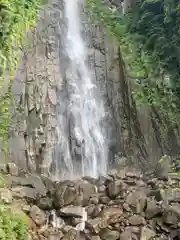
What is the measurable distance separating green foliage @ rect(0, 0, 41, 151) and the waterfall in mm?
2926

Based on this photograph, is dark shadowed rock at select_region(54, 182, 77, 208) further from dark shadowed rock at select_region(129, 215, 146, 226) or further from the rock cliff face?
the rock cliff face

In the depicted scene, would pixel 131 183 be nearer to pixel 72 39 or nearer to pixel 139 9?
pixel 72 39

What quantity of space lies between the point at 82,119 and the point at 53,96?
1820 mm

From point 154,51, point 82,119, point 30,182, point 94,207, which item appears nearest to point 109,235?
point 94,207

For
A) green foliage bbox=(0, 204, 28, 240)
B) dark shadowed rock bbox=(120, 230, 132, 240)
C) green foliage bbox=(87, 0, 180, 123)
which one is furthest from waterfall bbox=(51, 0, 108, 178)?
green foliage bbox=(0, 204, 28, 240)

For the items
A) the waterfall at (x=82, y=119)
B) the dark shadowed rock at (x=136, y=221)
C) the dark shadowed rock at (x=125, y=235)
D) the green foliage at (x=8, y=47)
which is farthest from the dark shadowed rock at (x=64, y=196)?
the green foliage at (x=8, y=47)

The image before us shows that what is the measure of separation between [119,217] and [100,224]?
741mm

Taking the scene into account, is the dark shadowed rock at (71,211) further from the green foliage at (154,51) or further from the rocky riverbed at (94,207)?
the green foliage at (154,51)

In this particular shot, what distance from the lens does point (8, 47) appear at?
625 inches

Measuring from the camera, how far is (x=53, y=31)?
20.2 metres

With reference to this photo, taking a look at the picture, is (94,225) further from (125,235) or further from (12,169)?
(12,169)

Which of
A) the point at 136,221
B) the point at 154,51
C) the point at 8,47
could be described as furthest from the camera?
the point at 154,51

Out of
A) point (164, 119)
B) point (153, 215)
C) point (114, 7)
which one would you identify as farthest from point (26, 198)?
point (114, 7)

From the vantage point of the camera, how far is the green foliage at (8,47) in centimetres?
1523
